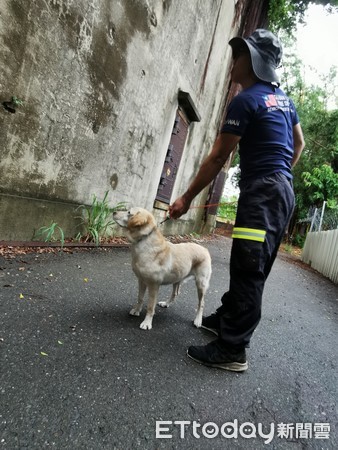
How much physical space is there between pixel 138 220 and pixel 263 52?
170cm

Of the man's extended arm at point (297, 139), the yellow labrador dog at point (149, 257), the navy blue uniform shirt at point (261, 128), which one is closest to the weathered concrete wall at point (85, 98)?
the yellow labrador dog at point (149, 257)

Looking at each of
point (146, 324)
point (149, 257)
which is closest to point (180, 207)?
point (149, 257)

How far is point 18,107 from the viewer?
3.56 metres

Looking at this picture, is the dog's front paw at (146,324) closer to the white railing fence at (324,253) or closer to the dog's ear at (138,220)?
the dog's ear at (138,220)

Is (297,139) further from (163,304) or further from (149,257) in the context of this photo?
(163,304)

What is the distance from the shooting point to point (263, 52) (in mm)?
2438

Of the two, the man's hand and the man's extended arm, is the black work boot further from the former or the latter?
the man's extended arm

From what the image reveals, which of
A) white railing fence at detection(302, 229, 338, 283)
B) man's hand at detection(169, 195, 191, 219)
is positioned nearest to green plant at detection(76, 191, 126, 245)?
man's hand at detection(169, 195, 191, 219)

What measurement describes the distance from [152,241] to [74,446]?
1651 millimetres

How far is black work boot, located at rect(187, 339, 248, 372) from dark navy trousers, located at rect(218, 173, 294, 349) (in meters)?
0.07

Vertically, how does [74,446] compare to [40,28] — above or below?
below

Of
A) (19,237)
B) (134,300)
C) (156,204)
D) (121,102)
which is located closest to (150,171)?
(156,204)

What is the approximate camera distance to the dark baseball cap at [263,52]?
2.38m

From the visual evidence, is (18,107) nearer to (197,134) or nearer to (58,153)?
(58,153)
